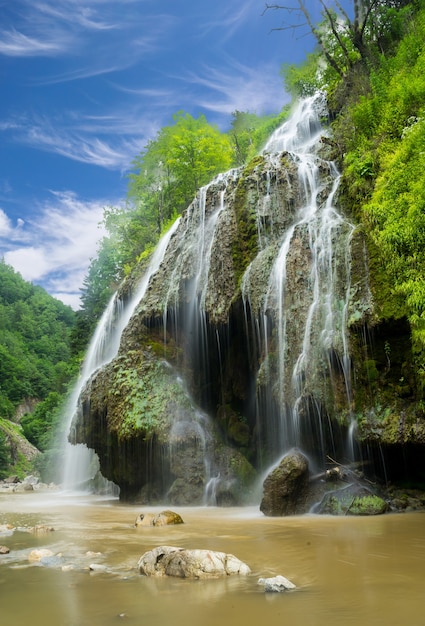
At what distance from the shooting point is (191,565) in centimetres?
508

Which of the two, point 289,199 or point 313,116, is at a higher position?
point 313,116

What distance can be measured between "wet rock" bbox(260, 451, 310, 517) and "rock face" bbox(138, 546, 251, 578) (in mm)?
5511

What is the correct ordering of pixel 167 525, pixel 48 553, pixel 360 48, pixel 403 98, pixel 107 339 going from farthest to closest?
pixel 107 339
pixel 360 48
pixel 403 98
pixel 167 525
pixel 48 553

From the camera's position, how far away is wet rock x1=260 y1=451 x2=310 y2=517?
1046 cm

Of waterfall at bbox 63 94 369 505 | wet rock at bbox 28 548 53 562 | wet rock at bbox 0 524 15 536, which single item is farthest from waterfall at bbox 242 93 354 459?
wet rock at bbox 28 548 53 562

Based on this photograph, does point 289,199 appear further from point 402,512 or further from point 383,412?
point 402,512

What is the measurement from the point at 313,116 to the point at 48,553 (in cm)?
2200

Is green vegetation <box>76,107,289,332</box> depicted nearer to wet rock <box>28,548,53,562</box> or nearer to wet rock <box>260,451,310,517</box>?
wet rock <box>260,451,310,517</box>

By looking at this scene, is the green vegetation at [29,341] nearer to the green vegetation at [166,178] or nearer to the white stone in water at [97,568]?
the green vegetation at [166,178]

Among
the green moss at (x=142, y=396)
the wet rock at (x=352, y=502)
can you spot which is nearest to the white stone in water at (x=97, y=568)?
the wet rock at (x=352, y=502)

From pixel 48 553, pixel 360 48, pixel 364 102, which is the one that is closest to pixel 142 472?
pixel 48 553

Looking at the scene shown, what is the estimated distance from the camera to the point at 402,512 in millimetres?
9727

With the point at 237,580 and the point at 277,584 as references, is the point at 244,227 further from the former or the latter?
the point at 277,584

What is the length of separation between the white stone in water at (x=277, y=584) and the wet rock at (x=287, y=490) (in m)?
6.10
